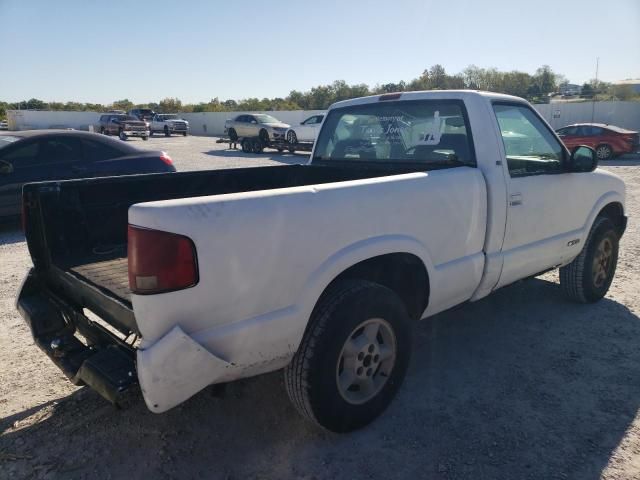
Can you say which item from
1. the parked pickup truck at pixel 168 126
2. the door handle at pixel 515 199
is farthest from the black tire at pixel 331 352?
the parked pickup truck at pixel 168 126

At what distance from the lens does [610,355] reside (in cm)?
367

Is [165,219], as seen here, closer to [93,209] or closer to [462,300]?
[93,209]

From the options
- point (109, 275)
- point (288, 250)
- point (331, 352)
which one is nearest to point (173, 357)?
point (288, 250)

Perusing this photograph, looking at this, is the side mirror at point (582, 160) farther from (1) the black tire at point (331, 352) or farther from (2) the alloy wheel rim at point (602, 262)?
(1) the black tire at point (331, 352)

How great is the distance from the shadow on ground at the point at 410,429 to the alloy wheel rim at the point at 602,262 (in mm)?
972

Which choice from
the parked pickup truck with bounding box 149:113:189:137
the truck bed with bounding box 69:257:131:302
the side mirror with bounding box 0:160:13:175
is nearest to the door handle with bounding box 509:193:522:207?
the truck bed with bounding box 69:257:131:302

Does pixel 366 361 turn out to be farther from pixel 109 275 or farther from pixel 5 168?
pixel 5 168

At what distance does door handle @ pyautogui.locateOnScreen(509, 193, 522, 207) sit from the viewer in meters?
3.45

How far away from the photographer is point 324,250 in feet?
7.74

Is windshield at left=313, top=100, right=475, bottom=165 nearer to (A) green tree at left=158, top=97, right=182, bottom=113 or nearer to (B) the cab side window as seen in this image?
(B) the cab side window

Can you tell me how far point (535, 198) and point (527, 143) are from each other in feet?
1.60

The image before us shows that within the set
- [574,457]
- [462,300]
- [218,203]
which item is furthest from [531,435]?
[218,203]

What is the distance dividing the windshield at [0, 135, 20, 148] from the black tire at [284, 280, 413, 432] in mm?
6795

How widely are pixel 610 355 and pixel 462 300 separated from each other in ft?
4.34
